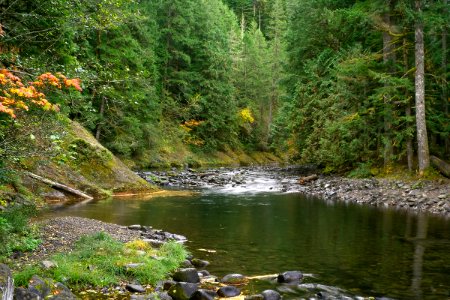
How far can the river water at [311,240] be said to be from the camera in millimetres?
9148

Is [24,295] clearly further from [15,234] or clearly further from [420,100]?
[420,100]

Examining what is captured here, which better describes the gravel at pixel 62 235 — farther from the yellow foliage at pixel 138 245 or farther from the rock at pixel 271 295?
the rock at pixel 271 295

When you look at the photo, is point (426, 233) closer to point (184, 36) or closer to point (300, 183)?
point (300, 183)

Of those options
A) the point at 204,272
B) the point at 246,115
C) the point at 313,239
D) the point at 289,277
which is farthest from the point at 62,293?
the point at 246,115

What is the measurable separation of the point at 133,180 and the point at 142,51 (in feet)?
50.6

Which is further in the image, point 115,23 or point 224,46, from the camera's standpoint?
point 224,46

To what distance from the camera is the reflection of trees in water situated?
8844mm

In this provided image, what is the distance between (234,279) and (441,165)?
16.2 m

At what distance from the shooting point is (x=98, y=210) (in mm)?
17359

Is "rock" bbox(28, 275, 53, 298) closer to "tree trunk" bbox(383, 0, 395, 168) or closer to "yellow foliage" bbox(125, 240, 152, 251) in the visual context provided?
"yellow foliage" bbox(125, 240, 152, 251)

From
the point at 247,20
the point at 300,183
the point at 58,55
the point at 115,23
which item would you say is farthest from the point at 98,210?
the point at 247,20

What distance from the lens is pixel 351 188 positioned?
77.2 feet

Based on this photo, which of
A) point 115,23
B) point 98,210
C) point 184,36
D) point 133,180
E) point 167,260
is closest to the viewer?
point 167,260

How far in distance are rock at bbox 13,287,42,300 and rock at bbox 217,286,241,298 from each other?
3028 millimetres
